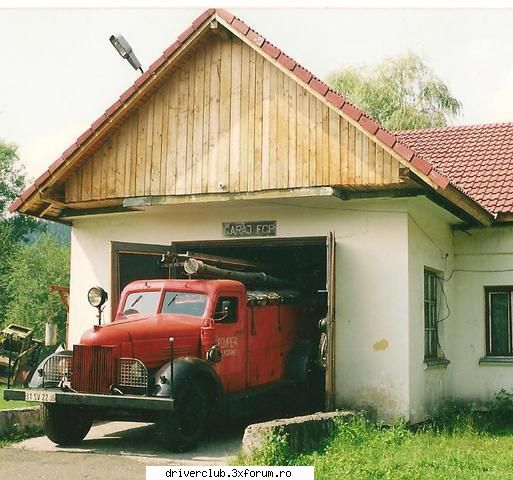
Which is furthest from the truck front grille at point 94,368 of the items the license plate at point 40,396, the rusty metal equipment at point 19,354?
the rusty metal equipment at point 19,354

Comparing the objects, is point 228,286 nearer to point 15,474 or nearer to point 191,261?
point 191,261

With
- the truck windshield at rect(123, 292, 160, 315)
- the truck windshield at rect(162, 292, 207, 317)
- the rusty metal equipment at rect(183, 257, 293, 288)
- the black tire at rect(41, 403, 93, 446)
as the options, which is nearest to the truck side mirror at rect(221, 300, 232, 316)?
the truck windshield at rect(162, 292, 207, 317)

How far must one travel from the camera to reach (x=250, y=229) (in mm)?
12727

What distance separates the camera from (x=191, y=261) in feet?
35.7

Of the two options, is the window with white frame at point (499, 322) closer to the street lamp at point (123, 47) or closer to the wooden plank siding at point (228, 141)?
the wooden plank siding at point (228, 141)

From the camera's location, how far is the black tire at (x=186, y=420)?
31.5 feet

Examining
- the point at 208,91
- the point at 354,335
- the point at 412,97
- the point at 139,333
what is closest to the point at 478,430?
the point at 354,335

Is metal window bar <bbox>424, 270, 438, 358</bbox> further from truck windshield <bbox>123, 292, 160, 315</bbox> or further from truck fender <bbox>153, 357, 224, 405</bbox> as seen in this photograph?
truck windshield <bbox>123, 292, 160, 315</bbox>

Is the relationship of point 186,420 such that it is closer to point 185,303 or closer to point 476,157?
point 185,303

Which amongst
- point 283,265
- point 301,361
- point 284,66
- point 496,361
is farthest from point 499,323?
point 284,66

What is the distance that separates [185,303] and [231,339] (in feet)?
2.67

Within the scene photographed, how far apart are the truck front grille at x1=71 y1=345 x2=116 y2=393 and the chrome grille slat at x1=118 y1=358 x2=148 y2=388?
0.27ft

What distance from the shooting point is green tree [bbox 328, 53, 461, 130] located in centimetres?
3108

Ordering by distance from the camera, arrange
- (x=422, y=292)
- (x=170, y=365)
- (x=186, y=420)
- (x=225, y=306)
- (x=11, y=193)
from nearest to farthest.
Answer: (x=170, y=365) < (x=186, y=420) < (x=225, y=306) < (x=422, y=292) < (x=11, y=193)
